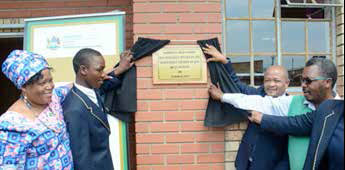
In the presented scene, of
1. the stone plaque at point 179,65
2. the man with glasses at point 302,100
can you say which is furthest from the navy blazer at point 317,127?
the stone plaque at point 179,65

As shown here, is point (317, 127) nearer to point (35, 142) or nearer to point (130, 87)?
point (130, 87)

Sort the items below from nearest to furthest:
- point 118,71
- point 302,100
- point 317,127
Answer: point 317,127
point 302,100
point 118,71

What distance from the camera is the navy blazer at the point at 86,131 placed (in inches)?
96.6

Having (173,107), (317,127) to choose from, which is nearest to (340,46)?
(317,127)

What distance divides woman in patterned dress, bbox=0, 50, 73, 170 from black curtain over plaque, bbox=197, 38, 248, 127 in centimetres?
141

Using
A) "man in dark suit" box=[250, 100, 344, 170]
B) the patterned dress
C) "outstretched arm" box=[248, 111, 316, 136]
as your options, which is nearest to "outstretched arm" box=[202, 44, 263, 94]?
"outstretched arm" box=[248, 111, 316, 136]

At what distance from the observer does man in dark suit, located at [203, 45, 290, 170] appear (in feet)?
9.48

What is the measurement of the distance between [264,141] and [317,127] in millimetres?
586

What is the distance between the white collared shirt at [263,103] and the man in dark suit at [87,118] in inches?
45.2

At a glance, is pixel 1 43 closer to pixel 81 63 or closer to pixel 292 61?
pixel 81 63

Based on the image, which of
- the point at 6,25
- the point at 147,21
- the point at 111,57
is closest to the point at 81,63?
→ the point at 111,57

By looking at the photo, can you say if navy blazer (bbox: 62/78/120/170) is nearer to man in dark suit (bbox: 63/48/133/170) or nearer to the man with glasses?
man in dark suit (bbox: 63/48/133/170)

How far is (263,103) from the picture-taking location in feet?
9.83

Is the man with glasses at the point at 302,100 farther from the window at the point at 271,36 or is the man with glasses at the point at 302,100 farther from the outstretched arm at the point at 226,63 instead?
the window at the point at 271,36
